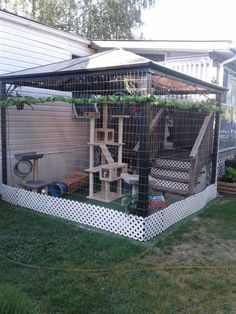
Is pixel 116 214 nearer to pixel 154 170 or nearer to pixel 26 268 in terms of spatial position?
pixel 26 268

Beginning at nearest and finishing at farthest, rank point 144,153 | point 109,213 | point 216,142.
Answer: point 144,153
point 109,213
point 216,142

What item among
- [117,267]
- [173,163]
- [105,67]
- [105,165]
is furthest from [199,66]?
[117,267]

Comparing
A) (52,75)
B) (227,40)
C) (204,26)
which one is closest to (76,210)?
(52,75)

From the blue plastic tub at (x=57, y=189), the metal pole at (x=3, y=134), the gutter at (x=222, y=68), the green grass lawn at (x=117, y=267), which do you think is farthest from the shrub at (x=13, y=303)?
the gutter at (x=222, y=68)

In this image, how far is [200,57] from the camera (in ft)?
26.4

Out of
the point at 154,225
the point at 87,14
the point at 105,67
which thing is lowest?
the point at 154,225

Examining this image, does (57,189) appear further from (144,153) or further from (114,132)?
(144,153)

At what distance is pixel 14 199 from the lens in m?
6.35

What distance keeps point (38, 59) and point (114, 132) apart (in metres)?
2.32

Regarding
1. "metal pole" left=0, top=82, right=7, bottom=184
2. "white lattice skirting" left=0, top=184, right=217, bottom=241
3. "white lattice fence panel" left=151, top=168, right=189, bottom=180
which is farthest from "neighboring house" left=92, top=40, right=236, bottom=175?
"metal pole" left=0, top=82, right=7, bottom=184

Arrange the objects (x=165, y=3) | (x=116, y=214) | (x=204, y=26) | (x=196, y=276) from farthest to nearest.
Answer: (x=204, y=26) < (x=165, y=3) < (x=116, y=214) < (x=196, y=276)

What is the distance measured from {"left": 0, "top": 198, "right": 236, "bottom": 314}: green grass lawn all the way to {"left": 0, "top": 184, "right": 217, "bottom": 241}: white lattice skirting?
0.52ft

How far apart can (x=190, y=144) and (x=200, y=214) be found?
9.73 ft

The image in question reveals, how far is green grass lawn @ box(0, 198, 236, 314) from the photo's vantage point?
3.12 metres
